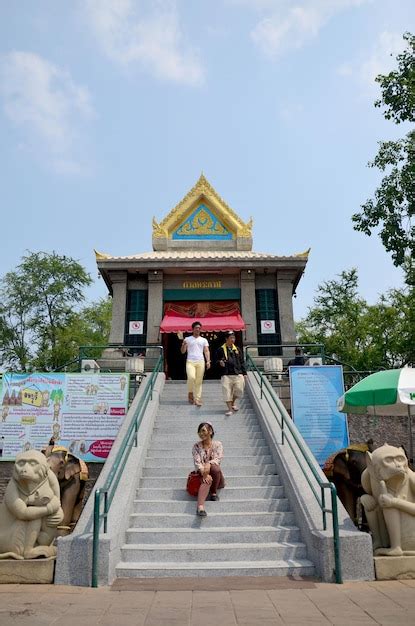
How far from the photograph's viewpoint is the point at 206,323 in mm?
15875

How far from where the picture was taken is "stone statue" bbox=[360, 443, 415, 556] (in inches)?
213

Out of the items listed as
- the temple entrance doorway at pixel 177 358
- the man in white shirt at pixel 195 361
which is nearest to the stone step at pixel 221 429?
the man in white shirt at pixel 195 361

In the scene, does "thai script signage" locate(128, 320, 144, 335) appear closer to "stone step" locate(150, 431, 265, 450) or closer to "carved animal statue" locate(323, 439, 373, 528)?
"stone step" locate(150, 431, 265, 450)

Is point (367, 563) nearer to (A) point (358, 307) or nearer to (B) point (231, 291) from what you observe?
(B) point (231, 291)

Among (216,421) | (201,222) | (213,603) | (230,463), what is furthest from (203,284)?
(213,603)

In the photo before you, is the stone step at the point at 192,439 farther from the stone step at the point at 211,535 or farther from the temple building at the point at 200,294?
the temple building at the point at 200,294

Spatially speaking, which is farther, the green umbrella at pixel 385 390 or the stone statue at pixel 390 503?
the green umbrella at pixel 385 390

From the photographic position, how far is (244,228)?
19422mm

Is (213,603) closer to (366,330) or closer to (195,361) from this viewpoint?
(195,361)

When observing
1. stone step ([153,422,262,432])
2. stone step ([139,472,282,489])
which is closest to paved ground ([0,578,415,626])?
stone step ([139,472,282,489])

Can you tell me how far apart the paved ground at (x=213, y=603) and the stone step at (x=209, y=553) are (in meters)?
0.41

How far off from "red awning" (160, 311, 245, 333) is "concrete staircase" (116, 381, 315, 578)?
696 cm

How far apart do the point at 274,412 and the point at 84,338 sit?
24.8 m

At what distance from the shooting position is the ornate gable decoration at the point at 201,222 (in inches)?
765
